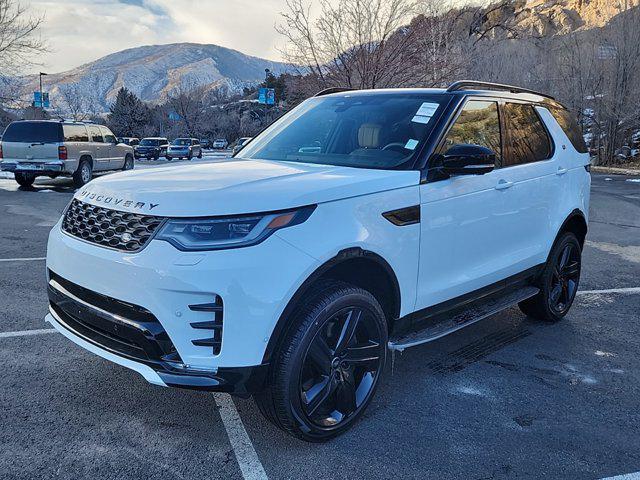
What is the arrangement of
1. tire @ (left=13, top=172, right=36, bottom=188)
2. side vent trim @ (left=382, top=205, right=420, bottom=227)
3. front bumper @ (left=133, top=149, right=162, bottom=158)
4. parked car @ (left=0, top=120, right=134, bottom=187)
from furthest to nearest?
front bumper @ (left=133, top=149, right=162, bottom=158), tire @ (left=13, top=172, right=36, bottom=188), parked car @ (left=0, top=120, right=134, bottom=187), side vent trim @ (left=382, top=205, right=420, bottom=227)

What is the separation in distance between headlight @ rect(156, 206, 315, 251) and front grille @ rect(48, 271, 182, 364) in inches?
14.5

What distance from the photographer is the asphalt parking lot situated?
2773 millimetres

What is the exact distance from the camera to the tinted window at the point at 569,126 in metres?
5.00

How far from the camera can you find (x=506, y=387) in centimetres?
370

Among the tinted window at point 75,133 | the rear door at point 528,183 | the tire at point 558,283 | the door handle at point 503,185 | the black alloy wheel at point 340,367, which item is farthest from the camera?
the tinted window at point 75,133

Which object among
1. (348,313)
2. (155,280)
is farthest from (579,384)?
(155,280)

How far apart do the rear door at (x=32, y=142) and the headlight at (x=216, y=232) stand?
14556mm

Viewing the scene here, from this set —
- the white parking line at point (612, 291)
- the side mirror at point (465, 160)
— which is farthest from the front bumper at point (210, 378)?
the white parking line at point (612, 291)

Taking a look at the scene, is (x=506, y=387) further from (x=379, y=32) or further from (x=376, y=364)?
(x=379, y=32)

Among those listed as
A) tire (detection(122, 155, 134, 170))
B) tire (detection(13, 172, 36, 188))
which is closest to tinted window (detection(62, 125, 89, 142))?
tire (detection(13, 172, 36, 188))

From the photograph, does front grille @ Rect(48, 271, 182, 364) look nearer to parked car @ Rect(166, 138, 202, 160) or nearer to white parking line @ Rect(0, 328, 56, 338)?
white parking line @ Rect(0, 328, 56, 338)

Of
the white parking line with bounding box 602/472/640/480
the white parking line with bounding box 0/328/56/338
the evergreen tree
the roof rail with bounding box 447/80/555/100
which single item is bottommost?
the white parking line with bounding box 602/472/640/480

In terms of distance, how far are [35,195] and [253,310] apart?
13.3 m

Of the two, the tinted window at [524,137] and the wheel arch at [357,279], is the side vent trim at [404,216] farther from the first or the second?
the tinted window at [524,137]
